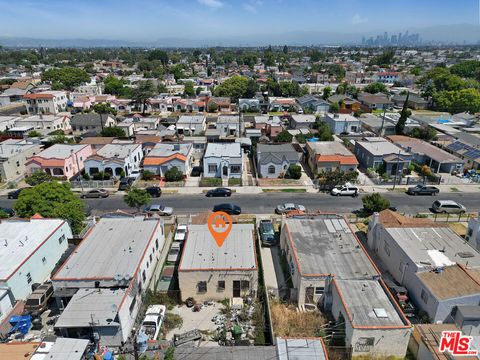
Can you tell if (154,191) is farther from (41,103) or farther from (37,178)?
(41,103)

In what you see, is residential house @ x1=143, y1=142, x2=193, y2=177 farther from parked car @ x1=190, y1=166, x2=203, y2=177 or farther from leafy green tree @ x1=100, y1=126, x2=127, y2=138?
leafy green tree @ x1=100, y1=126, x2=127, y2=138

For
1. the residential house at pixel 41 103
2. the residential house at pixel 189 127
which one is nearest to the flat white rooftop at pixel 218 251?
the residential house at pixel 189 127

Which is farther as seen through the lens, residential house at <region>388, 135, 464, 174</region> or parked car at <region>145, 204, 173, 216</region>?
residential house at <region>388, 135, 464, 174</region>

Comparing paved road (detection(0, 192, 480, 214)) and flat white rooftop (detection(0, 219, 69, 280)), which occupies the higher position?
flat white rooftop (detection(0, 219, 69, 280))

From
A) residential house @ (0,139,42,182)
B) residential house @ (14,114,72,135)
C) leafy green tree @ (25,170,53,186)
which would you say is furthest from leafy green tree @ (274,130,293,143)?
residential house @ (14,114,72,135)

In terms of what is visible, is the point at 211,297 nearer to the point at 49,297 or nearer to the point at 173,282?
the point at 173,282

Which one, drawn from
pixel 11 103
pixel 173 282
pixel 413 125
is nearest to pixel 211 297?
pixel 173 282
